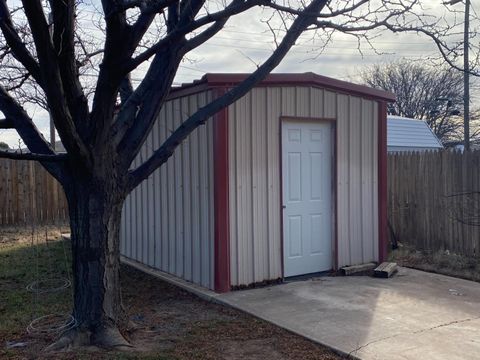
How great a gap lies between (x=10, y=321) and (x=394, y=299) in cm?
448

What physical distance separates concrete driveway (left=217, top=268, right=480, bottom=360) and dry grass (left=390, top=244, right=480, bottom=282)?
442mm

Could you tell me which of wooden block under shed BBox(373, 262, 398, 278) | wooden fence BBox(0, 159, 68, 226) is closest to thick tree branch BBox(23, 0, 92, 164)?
wooden block under shed BBox(373, 262, 398, 278)

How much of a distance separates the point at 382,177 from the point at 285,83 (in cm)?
244

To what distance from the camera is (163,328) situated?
530cm

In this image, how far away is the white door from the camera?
285 inches

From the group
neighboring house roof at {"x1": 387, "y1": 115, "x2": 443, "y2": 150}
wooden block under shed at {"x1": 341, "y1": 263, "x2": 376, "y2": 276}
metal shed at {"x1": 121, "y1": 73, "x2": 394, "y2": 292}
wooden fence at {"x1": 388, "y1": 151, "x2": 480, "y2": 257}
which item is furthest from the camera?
neighboring house roof at {"x1": 387, "y1": 115, "x2": 443, "y2": 150}

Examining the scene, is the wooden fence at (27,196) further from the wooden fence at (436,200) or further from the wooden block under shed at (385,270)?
the wooden block under shed at (385,270)

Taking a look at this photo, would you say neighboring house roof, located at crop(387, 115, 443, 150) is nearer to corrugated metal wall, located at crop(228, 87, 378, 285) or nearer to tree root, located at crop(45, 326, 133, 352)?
corrugated metal wall, located at crop(228, 87, 378, 285)

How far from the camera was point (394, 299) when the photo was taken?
247 inches

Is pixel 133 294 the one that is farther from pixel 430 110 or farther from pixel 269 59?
pixel 430 110

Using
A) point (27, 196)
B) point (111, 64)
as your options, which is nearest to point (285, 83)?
point (111, 64)

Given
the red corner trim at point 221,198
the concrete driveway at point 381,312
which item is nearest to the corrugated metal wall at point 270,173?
the red corner trim at point 221,198

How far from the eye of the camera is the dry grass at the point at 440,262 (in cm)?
786

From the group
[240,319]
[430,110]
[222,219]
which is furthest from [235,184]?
[430,110]
